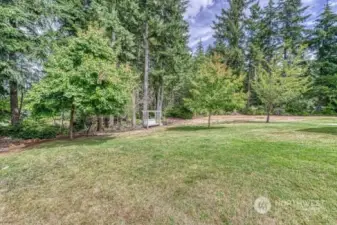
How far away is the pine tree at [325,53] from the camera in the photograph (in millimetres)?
22844

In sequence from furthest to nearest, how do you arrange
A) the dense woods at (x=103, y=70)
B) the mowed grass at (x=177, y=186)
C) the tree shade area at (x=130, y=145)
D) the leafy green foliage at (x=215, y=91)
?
the leafy green foliage at (x=215, y=91) < the dense woods at (x=103, y=70) < the tree shade area at (x=130, y=145) < the mowed grass at (x=177, y=186)

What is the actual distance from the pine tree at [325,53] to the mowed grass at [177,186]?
2128 centimetres

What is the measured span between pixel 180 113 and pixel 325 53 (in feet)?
64.2

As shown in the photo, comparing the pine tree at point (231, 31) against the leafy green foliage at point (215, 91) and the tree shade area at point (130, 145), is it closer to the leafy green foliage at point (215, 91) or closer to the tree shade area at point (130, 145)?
the tree shade area at point (130, 145)

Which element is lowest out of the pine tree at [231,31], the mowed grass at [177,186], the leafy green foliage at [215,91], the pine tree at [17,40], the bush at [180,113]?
the mowed grass at [177,186]

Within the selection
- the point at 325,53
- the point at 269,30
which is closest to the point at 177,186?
the point at 269,30

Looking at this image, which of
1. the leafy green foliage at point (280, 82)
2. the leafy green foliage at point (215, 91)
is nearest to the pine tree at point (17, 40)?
the leafy green foliage at point (215, 91)

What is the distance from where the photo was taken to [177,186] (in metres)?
4.13

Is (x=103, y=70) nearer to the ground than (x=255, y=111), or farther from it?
farther from it

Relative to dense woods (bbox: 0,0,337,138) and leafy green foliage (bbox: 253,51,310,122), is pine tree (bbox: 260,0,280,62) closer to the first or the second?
dense woods (bbox: 0,0,337,138)

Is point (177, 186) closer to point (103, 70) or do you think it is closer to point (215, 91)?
point (103, 70)

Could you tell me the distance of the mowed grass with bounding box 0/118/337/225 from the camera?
131 inches

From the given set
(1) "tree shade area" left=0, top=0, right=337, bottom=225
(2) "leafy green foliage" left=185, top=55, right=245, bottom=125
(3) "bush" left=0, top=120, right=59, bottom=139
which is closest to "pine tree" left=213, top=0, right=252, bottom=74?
(1) "tree shade area" left=0, top=0, right=337, bottom=225

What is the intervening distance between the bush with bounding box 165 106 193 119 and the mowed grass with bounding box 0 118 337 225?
15.7 metres
